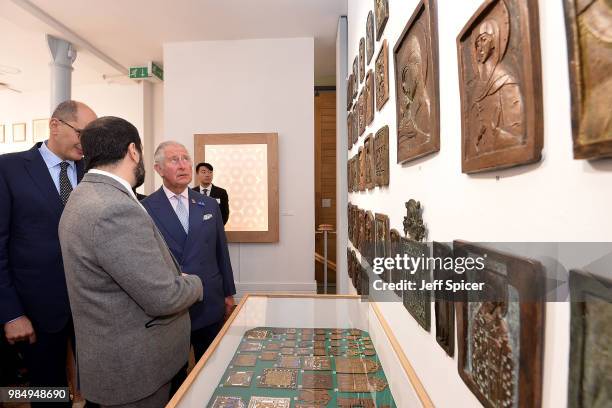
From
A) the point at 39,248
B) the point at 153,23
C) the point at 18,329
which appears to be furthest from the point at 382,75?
the point at 153,23

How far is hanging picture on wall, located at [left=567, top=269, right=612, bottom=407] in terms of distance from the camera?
0.51m

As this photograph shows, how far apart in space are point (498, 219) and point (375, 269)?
149 centimetres

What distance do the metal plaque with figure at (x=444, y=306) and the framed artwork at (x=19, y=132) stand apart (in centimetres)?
1179

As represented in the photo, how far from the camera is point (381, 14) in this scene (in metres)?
2.14

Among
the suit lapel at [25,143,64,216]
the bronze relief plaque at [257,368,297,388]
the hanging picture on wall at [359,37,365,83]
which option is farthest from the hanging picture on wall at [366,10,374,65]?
the suit lapel at [25,143,64,216]

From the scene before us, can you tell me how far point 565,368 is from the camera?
62 cm

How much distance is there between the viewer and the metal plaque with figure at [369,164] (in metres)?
2.52

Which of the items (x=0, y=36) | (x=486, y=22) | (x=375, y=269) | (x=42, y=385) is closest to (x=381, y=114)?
(x=375, y=269)

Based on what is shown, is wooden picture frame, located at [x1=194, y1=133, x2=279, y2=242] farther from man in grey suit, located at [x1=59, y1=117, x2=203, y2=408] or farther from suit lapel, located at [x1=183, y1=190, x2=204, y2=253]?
man in grey suit, located at [x1=59, y1=117, x2=203, y2=408]

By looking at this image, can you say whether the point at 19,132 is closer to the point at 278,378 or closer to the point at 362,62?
the point at 362,62

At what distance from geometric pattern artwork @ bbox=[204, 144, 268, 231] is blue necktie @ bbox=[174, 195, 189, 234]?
3.59 metres

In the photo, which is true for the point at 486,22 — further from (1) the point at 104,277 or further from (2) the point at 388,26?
(1) the point at 104,277

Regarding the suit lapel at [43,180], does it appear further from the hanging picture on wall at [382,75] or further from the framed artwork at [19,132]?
the framed artwork at [19,132]

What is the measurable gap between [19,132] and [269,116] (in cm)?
791
